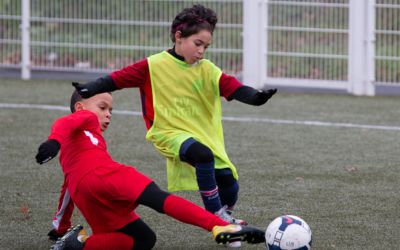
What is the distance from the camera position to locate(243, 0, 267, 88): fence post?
13547mm

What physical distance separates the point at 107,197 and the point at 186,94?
42.6 inches

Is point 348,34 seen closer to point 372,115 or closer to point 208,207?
point 372,115

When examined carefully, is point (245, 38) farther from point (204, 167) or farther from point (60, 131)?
point (60, 131)

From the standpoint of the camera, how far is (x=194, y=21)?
5727mm

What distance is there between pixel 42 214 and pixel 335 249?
1.99 meters

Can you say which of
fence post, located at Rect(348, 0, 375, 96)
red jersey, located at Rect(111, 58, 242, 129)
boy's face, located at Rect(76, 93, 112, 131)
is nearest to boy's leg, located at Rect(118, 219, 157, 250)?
boy's face, located at Rect(76, 93, 112, 131)

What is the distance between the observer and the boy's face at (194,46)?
571 centimetres

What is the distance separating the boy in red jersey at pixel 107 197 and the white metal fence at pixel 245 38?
27.1 ft

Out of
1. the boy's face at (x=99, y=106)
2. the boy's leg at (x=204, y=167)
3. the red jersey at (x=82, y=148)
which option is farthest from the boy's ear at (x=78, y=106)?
the boy's leg at (x=204, y=167)

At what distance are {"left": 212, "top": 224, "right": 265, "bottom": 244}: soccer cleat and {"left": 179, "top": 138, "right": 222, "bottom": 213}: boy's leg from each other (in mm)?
725

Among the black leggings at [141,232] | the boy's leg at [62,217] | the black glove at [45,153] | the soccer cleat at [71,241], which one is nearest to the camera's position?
the black glove at [45,153]

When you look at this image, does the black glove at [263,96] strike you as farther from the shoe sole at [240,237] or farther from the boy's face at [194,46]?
the shoe sole at [240,237]

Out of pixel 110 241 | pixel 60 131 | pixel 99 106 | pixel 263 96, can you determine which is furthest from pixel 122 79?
pixel 110 241

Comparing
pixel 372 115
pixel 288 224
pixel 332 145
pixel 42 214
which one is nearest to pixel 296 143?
pixel 332 145
